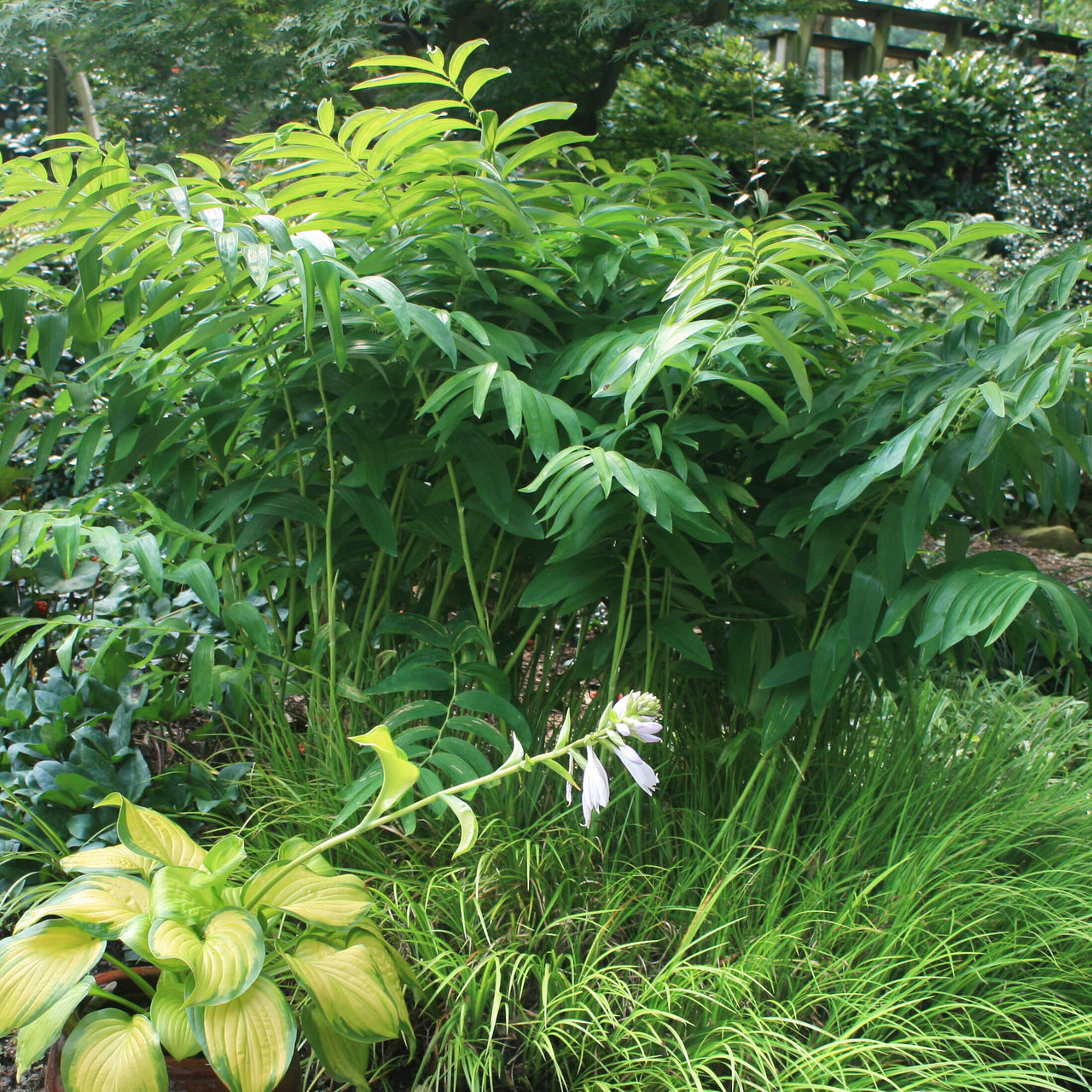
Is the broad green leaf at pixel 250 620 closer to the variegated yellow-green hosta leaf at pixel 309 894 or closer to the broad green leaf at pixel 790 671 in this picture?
the variegated yellow-green hosta leaf at pixel 309 894

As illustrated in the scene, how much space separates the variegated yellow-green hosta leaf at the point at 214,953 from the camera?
119cm

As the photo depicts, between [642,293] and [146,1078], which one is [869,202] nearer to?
[642,293]

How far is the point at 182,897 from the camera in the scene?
1290mm

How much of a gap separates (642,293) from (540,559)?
0.55 m

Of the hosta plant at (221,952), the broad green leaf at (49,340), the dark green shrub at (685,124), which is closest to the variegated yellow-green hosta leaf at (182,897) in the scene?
the hosta plant at (221,952)

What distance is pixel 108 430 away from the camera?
2045 millimetres

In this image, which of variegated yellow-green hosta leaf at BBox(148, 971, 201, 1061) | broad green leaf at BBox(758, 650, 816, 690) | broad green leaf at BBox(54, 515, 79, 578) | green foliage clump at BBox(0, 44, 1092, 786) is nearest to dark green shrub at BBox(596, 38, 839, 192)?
green foliage clump at BBox(0, 44, 1092, 786)

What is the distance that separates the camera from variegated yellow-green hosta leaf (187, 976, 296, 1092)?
1.19 metres

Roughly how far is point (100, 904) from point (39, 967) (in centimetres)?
10

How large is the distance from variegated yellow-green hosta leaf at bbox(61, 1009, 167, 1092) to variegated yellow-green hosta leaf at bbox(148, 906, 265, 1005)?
0.08m

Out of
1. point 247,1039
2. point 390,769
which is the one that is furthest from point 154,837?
point 390,769

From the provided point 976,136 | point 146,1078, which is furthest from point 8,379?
point 976,136

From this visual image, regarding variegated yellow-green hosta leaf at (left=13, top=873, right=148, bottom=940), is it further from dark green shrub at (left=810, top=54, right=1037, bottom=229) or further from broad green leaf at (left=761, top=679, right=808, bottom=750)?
dark green shrub at (left=810, top=54, right=1037, bottom=229)

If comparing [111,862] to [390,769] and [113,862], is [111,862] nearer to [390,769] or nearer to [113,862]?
[113,862]
